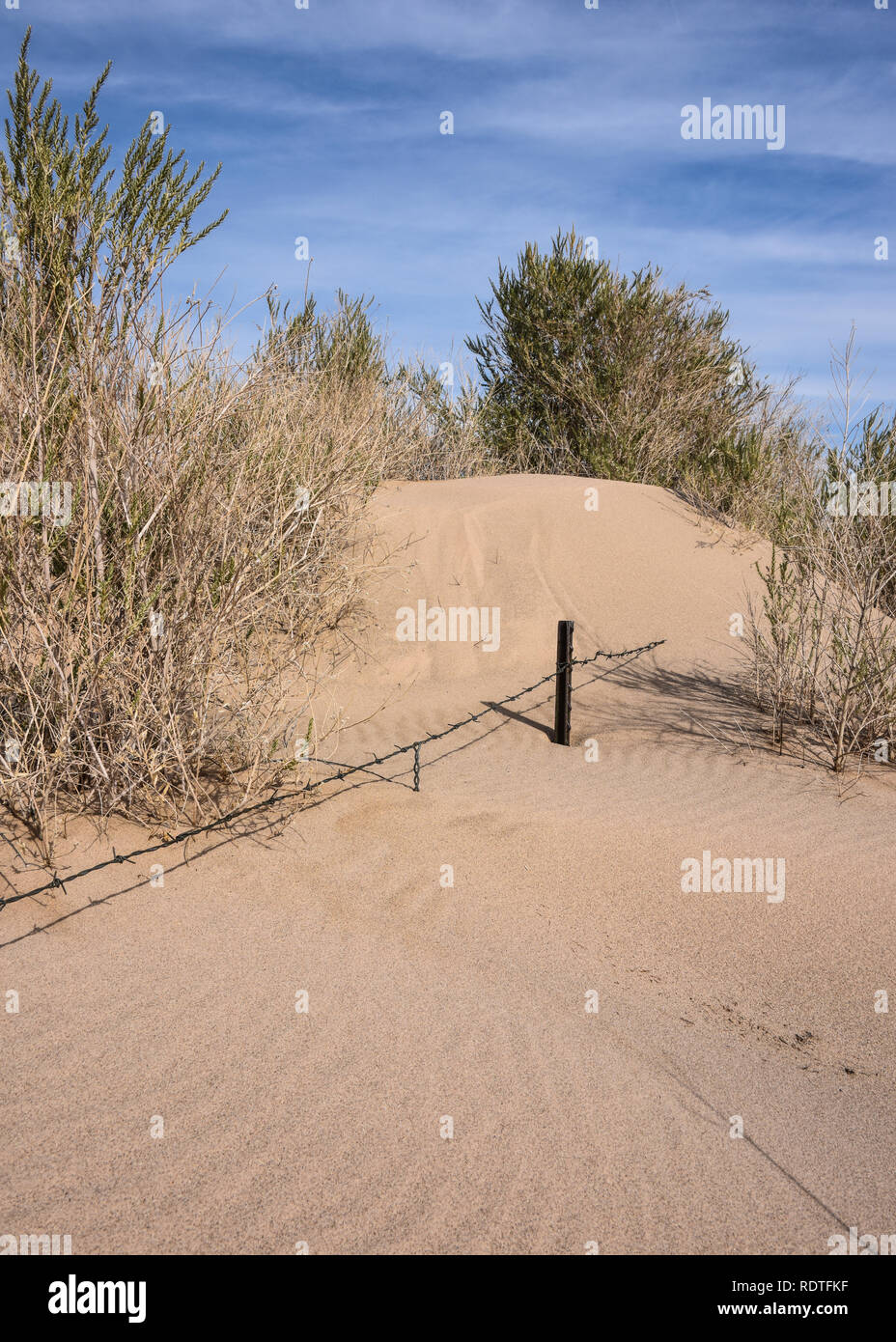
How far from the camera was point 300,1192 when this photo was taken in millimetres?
2225

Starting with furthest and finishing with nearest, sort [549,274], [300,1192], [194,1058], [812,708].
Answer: [549,274] < [812,708] < [194,1058] < [300,1192]

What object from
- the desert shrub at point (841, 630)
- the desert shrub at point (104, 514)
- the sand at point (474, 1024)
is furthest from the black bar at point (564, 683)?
the desert shrub at point (104, 514)

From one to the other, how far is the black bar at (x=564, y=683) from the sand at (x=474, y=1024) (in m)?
0.44

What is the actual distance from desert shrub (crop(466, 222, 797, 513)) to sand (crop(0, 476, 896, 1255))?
327 inches

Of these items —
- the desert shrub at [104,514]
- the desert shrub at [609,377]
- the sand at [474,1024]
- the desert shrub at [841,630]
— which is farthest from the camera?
the desert shrub at [609,377]

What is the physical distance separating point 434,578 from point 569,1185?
7.11 meters

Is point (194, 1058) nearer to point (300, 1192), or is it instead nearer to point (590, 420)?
point (300, 1192)

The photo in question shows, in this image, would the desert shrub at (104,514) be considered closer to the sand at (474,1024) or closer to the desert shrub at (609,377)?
the sand at (474,1024)

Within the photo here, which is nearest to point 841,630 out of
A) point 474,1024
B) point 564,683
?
point 564,683

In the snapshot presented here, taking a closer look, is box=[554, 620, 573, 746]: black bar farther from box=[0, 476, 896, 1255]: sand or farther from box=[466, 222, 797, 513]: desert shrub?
box=[466, 222, 797, 513]: desert shrub

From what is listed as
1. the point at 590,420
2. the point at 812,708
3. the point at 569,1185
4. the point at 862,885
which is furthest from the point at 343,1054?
the point at 590,420

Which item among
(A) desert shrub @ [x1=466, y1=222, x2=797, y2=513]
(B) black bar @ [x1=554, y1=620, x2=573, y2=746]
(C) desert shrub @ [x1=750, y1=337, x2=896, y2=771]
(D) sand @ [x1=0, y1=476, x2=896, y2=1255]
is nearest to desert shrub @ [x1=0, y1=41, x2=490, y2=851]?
(D) sand @ [x1=0, y1=476, x2=896, y2=1255]

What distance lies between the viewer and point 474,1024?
301cm

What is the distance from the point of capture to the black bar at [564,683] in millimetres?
6211
